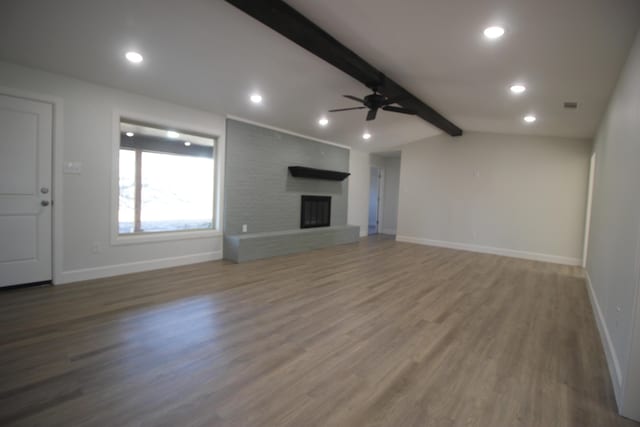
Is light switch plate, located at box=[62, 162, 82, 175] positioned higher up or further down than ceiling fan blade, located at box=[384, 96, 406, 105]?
further down

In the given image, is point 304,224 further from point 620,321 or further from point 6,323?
point 620,321

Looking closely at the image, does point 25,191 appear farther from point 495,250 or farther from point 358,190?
point 495,250

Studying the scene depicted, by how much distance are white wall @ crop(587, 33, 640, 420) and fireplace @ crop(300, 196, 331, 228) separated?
509 centimetres

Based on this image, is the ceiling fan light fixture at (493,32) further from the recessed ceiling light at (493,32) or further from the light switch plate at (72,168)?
the light switch plate at (72,168)

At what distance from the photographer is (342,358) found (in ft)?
7.47

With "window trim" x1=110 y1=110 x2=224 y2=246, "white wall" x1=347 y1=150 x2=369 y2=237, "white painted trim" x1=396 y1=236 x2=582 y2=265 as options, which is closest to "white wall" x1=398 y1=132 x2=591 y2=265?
"white painted trim" x1=396 y1=236 x2=582 y2=265

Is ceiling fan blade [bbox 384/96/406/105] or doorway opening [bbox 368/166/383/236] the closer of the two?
ceiling fan blade [bbox 384/96/406/105]

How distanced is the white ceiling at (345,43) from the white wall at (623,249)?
0.47m

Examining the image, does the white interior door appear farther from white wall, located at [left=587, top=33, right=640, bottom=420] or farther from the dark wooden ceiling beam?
white wall, located at [left=587, top=33, right=640, bottom=420]

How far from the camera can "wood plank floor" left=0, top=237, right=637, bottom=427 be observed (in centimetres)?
172

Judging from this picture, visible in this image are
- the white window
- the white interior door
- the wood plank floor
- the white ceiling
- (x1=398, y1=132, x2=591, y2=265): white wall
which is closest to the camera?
the wood plank floor

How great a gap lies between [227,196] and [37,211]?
8.31ft

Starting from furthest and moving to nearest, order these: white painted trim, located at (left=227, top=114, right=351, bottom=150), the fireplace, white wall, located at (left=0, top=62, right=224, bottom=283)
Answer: the fireplace, white painted trim, located at (left=227, top=114, right=351, bottom=150), white wall, located at (left=0, top=62, right=224, bottom=283)

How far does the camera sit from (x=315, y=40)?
302 cm
